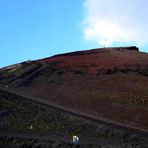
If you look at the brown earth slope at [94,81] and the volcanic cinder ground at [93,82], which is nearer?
the volcanic cinder ground at [93,82]

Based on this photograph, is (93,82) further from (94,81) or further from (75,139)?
(75,139)

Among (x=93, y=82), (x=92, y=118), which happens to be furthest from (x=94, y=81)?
(x=92, y=118)

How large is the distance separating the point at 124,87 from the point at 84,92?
422 centimetres

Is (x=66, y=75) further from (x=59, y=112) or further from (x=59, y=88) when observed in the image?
(x=59, y=112)

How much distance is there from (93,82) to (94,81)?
0.38 meters

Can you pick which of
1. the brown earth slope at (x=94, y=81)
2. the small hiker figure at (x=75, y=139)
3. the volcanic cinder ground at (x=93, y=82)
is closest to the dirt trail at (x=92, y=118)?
the volcanic cinder ground at (x=93, y=82)

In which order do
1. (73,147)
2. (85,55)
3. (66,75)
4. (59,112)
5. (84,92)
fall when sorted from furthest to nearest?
(85,55) < (66,75) < (84,92) < (59,112) < (73,147)

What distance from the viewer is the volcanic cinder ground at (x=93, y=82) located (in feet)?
172

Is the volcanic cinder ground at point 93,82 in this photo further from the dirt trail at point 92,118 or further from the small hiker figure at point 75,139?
the small hiker figure at point 75,139

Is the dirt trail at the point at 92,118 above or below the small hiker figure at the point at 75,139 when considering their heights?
above

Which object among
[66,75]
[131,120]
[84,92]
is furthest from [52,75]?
[131,120]

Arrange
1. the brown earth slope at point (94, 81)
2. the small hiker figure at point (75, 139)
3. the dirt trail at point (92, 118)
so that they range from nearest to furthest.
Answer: the small hiker figure at point (75, 139) → the dirt trail at point (92, 118) → the brown earth slope at point (94, 81)

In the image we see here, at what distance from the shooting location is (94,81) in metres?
61.8

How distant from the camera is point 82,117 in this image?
164 feet
